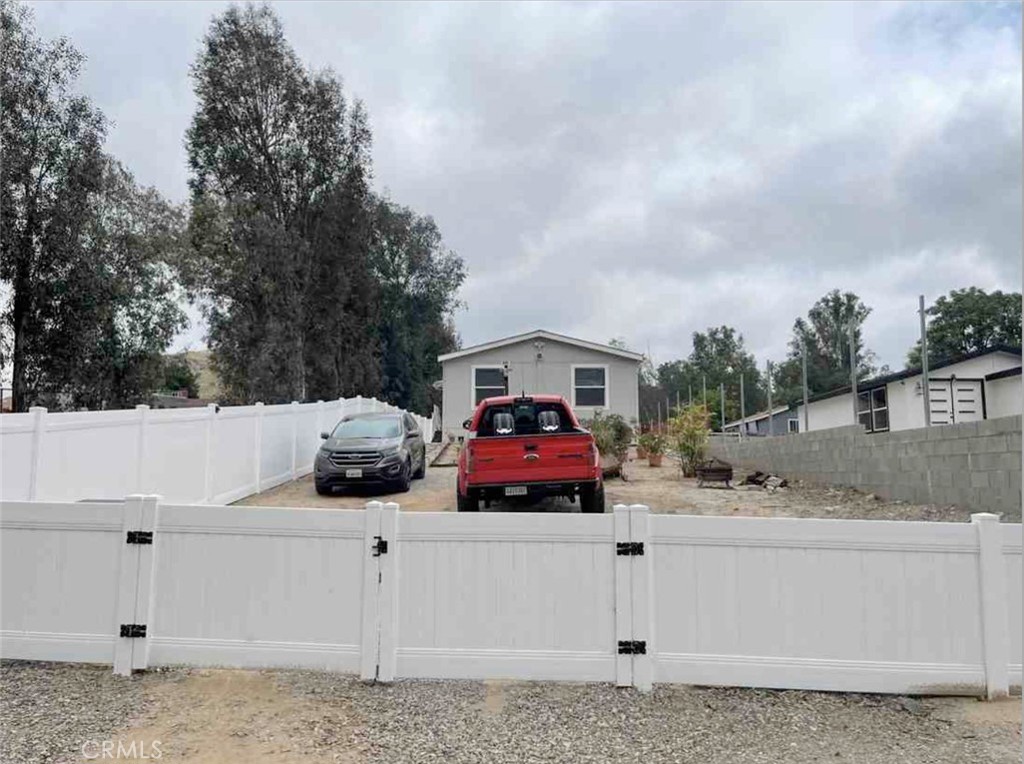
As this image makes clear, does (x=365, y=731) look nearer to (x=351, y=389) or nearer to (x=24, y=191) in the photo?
(x=24, y=191)

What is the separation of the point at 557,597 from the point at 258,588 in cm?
190

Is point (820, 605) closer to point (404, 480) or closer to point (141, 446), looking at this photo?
point (141, 446)

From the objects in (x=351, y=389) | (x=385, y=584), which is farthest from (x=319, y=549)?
(x=351, y=389)

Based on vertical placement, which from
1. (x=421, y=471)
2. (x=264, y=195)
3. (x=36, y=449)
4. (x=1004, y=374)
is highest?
(x=264, y=195)

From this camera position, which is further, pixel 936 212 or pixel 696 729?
pixel 936 212

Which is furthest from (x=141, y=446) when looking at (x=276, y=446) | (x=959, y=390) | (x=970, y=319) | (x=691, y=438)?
(x=970, y=319)

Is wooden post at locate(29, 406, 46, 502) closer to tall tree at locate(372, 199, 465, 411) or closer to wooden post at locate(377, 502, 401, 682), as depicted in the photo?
wooden post at locate(377, 502, 401, 682)

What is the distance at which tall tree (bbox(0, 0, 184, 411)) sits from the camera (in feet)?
44.9

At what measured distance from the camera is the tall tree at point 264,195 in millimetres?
24297

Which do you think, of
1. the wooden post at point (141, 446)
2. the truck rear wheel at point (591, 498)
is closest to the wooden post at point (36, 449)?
the wooden post at point (141, 446)

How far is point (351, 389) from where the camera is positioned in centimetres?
3092

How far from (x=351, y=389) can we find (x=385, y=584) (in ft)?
91.0

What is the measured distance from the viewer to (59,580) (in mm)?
4301

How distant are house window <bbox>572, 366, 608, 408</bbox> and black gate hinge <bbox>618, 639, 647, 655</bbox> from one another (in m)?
19.7
